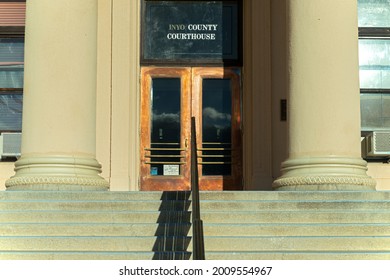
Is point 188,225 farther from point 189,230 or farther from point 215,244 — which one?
point 215,244

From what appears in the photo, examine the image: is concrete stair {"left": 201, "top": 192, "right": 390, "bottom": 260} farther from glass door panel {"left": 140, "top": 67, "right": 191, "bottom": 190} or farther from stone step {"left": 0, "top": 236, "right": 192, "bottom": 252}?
glass door panel {"left": 140, "top": 67, "right": 191, "bottom": 190}

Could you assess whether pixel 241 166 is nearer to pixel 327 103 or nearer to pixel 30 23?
pixel 327 103

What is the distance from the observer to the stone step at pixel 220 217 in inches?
325

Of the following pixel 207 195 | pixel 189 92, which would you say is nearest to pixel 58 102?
pixel 207 195

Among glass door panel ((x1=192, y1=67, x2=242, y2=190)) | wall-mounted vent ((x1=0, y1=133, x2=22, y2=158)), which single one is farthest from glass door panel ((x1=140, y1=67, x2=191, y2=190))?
wall-mounted vent ((x1=0, y1=133, x2=22, y2=158))

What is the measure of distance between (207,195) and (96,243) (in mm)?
1690

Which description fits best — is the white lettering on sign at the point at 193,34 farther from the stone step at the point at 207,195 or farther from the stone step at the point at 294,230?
the stone step at the point at 294,230

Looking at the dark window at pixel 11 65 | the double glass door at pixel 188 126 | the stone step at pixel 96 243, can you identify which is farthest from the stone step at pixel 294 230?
the dark window at pixel 11 65

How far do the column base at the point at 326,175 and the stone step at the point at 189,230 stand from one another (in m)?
1.27

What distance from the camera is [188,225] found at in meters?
8.05

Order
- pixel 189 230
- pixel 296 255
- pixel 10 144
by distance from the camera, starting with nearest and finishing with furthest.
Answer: pixel 296 255
pixel 189 230
pixel 10 144
